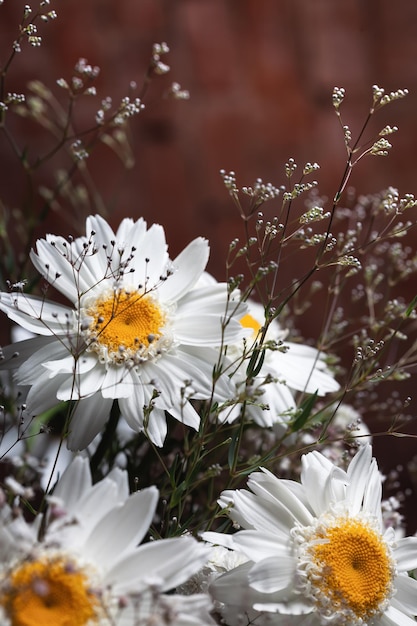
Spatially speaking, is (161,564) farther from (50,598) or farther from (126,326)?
(126,326)

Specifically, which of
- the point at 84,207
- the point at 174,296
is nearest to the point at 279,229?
the point at 174,296

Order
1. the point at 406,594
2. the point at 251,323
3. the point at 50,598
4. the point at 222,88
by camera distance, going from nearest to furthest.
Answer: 1. the point at 50,598
2. the point at 406,594
3. the point at 251,323
4. the point at 222,88

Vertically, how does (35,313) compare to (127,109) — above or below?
below

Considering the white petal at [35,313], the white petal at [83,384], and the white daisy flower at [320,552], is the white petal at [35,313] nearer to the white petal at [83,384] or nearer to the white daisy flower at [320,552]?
the white petal at [83,384]

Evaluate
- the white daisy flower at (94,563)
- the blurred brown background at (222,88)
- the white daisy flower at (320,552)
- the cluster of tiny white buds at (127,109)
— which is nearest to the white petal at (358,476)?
the white daisy flower at (320,552)

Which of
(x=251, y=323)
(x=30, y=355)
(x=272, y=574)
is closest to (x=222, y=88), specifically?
(x=251, y=323)

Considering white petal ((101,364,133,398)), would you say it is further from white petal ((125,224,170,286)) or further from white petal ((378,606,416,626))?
white petal ((378,606,416,626))
